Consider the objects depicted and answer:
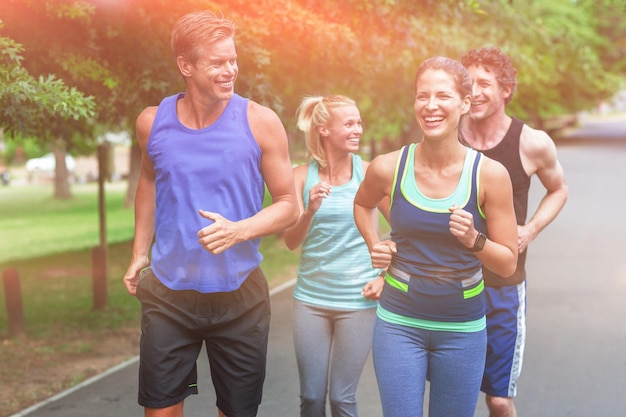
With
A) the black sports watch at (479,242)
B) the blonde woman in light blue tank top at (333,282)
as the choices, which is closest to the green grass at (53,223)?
the blonde woman in light blue tank top at (333,282)

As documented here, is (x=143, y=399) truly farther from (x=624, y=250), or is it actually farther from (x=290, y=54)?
(x=624, y=250)

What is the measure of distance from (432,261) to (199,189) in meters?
0.90

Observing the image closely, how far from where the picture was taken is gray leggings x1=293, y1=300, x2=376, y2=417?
15.1 feet

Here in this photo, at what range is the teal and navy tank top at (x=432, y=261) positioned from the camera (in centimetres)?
347

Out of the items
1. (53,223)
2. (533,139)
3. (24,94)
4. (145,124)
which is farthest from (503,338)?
(53,223)

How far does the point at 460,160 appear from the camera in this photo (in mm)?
3559

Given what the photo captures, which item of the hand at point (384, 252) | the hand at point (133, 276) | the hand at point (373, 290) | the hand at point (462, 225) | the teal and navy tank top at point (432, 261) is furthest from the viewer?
the hand at point (373, 290)

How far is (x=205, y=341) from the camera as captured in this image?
385 cm

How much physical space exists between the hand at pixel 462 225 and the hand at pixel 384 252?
311 mm

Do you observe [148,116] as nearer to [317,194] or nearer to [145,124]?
[145,124]

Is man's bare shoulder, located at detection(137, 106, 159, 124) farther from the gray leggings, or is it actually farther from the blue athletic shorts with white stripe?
the blue athletic shorts with white stripe

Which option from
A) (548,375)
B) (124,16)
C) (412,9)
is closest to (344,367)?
(548,375)

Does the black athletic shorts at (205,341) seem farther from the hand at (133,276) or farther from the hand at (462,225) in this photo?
the hand at (462,225)

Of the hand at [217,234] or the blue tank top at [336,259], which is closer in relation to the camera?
the hand at [217,234]
